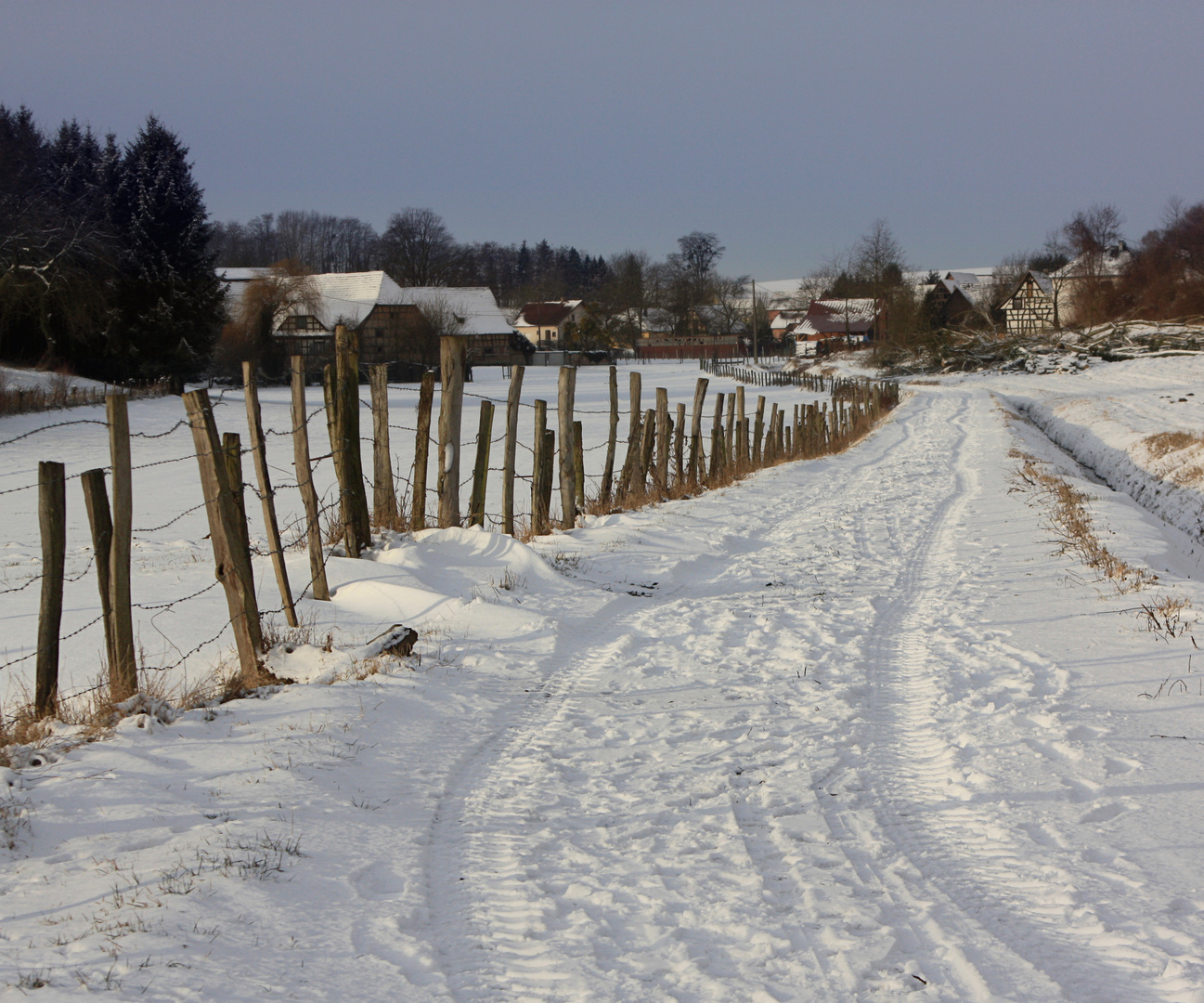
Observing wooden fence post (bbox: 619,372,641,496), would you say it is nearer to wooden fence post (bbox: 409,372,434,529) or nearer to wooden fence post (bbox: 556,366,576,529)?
wooden fence post (bbox: 556,366,576,529)

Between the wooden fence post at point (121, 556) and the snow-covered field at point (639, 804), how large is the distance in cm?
67

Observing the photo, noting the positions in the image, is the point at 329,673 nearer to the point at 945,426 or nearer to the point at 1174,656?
the point at 1174,656

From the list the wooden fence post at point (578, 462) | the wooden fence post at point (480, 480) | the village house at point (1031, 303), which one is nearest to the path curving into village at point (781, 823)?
the wooden fence post at point (480, 480)

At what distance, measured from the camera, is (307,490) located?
727 cm

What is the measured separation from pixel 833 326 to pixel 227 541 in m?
99.4

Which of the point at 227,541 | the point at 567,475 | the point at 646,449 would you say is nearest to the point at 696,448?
the point at 646,449

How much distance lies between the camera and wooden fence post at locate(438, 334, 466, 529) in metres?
8.96

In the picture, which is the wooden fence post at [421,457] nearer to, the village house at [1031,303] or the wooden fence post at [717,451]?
the wooden fence post at [717,451]

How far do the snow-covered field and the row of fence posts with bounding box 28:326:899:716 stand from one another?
533mm

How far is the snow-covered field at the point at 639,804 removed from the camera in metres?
2.92

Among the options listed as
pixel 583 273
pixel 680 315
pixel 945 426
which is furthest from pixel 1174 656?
pixel 583 273

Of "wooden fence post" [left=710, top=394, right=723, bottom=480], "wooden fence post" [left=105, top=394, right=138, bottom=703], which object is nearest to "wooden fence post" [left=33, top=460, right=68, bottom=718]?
"wooden fence post" [left=105, top=394, right=138, bottom=703]

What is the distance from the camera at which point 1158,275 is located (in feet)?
193

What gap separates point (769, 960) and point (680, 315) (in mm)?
107839
